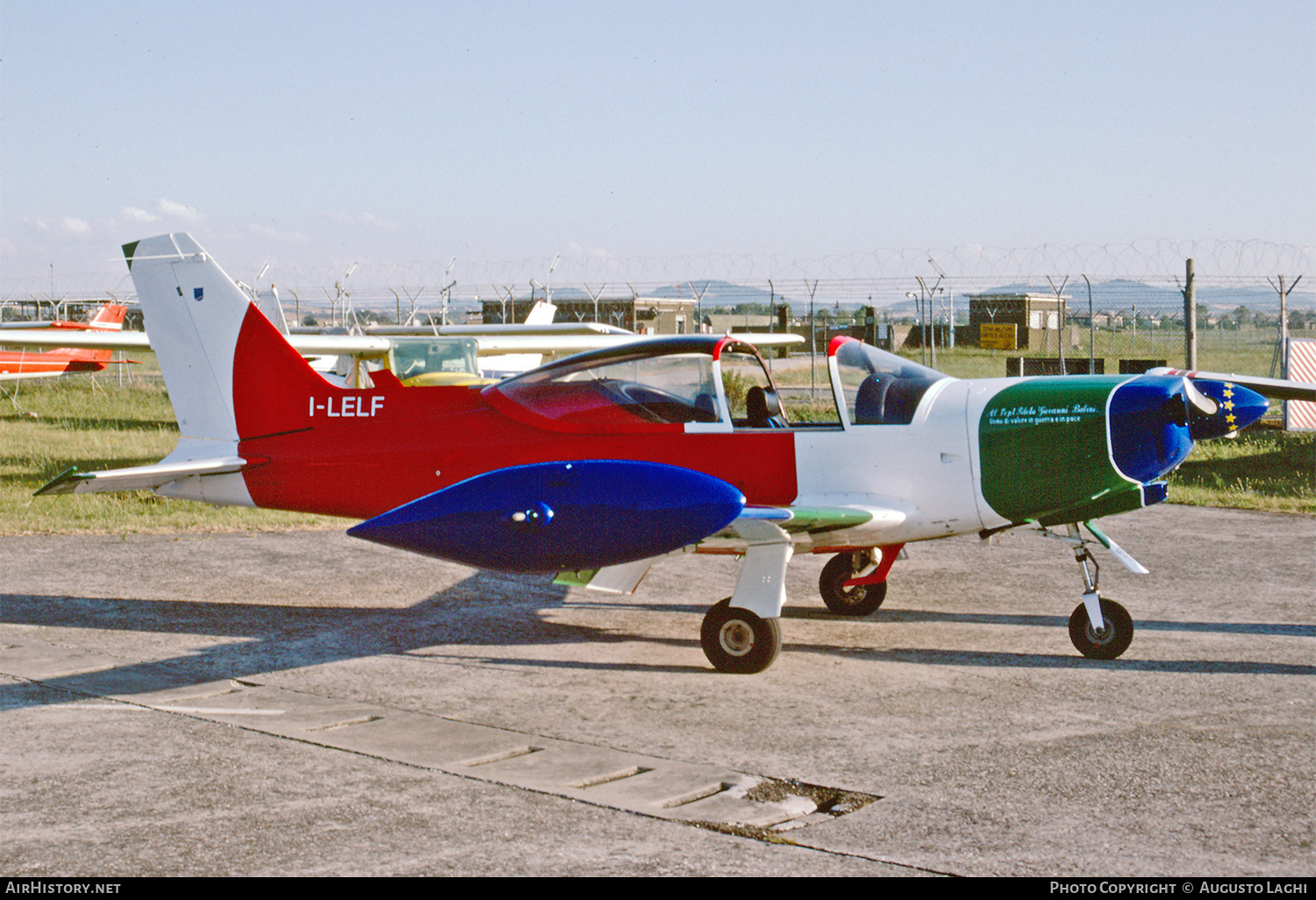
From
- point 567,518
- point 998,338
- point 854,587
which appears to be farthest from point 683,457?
point 998,338

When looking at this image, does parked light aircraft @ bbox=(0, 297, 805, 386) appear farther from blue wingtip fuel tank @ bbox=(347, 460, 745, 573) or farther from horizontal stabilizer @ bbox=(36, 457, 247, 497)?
blue wingtip fuel tank @ bbox=(347, 460, 745, 573)

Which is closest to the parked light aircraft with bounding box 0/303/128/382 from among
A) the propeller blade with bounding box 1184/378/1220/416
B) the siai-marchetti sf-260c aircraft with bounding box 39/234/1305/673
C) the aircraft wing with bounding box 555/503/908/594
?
the siai-marchetti sf-260c aircraft with bounding box 39/234/1305/673

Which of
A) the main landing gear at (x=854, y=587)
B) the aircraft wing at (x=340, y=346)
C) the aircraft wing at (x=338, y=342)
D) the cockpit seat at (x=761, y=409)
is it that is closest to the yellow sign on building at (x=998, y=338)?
the aircraft wing at (x=338, y=342)

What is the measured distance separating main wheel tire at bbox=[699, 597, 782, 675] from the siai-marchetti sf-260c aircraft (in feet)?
0.04

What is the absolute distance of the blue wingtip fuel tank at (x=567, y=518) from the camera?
683 cm

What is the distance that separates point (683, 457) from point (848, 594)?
6.53 ft

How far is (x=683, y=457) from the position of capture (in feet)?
25.5

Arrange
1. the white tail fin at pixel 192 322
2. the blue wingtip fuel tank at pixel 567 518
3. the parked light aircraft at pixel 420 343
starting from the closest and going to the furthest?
the blue wingtip fuel tank at pixel 567 518 < the white tail fin at pixel 192 322 < the parked light aircraft at pixel 420 343

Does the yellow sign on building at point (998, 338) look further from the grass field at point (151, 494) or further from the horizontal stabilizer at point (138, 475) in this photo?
the horizontal stabilizer at point (138, 475)

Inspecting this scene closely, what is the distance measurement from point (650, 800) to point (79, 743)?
290 cm

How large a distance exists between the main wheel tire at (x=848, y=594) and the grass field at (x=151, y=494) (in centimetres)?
632

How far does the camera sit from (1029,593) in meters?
9.47

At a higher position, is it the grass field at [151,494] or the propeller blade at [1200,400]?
the propeller blade at [1200,400]
